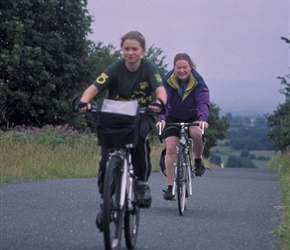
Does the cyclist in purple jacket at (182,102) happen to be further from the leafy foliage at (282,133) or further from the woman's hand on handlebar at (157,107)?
the leafy foliage at (282,133)

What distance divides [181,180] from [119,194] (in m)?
3.77

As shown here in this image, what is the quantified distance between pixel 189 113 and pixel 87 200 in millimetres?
1734

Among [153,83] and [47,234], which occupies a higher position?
[153,83]

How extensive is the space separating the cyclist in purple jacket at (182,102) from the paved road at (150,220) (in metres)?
0.74

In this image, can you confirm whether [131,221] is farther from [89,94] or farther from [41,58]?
[41,58]

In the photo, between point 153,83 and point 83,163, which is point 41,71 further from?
point 153,83

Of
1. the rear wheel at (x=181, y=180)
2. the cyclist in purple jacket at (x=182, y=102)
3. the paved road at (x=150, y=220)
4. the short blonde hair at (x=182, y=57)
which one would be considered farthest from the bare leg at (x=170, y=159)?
the short blonde hair at (x=182, y=57)

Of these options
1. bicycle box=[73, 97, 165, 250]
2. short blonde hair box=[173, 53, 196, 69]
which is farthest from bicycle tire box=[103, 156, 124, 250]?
short blonde hair box=[173, 53, 196, 69]

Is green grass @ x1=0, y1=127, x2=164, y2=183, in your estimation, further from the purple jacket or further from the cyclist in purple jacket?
the purple jacket

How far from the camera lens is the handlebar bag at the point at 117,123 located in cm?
657

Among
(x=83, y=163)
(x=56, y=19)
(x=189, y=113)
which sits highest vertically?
(x=56, y=19)

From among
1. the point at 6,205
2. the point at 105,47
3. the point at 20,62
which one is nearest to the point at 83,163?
the point at 6,205

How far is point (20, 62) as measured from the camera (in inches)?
1537

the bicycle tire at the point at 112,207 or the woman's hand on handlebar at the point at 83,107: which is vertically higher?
the woman's hand on handlebar at the point at 83,107
